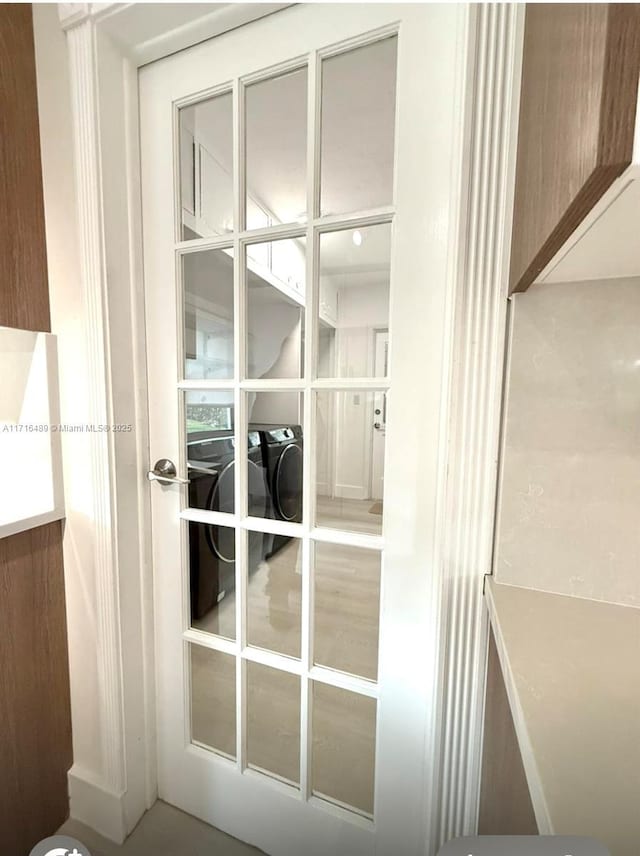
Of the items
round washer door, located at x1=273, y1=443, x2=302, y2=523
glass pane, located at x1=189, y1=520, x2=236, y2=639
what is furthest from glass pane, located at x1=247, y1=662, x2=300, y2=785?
round washer door, located at x1=273, y1=443, x2=302, y2=523

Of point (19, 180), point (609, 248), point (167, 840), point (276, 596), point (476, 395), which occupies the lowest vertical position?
point (167, 840)

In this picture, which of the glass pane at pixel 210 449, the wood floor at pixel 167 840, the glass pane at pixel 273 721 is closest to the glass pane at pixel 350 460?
the glass pane at pixel 210 449

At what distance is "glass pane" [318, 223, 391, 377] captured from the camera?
33.0 inches

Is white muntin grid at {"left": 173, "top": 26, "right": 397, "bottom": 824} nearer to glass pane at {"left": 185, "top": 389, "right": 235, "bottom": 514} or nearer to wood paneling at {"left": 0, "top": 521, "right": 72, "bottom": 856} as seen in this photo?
glass pane at {"left": 185, "top": 389, "right": 235, "bottom": 514}

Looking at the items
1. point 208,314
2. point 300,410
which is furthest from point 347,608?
point 208,314

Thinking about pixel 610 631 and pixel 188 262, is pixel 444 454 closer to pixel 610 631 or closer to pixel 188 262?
pixel 610 631

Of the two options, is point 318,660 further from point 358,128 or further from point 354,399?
point 358,128

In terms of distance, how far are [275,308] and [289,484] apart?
470mm

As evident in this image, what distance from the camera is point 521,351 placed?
0.70 m

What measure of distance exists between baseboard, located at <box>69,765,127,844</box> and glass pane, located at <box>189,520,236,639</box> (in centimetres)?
55

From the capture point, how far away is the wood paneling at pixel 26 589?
91 cm

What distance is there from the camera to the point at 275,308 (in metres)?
0.96

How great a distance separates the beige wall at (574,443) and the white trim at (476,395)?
0.04 m

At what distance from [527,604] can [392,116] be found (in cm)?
104
